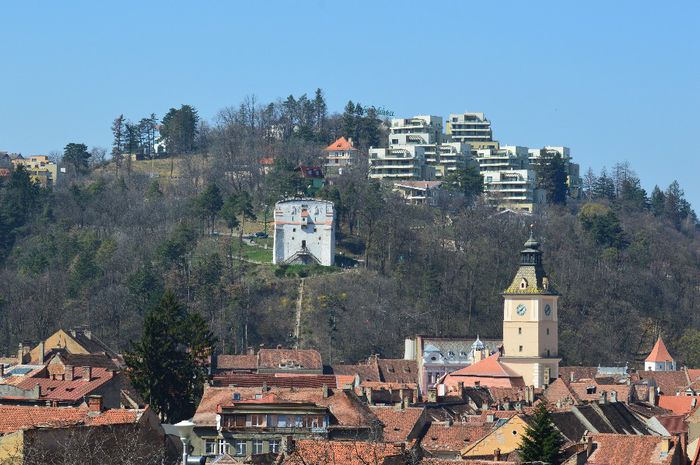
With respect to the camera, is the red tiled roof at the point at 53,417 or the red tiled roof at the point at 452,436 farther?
the red tiled roof at the point at 452,436

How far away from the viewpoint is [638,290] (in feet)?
450

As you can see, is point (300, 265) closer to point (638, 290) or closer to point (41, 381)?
point (638, 290)

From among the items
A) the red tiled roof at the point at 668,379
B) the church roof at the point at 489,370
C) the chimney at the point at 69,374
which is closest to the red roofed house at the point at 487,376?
the church roof at the point at 489,370

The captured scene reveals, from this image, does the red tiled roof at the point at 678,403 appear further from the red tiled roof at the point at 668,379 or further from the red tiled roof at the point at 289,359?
the red tiled roof at the point at 289,359

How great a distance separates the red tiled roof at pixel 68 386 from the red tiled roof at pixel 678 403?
2339 centimetres

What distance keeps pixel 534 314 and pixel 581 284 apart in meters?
31.4

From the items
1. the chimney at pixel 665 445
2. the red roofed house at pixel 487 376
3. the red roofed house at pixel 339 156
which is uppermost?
the red roofed house at pixel 339 156

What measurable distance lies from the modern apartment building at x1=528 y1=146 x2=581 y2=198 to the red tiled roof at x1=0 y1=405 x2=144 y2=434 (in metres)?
127

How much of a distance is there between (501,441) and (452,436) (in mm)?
5281

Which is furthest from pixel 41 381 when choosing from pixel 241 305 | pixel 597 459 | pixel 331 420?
pixel 241 305

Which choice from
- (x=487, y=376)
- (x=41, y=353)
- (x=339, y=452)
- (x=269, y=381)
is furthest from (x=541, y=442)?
(x=487, y=376)

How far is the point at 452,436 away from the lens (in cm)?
5928

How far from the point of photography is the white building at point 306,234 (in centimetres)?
13312

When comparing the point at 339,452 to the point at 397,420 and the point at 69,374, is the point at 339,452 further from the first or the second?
the point at 69,374
